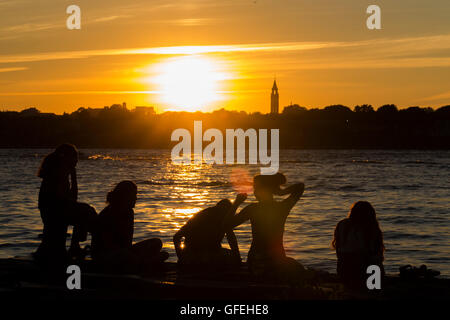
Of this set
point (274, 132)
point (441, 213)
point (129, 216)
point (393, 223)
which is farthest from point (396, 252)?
point (274, 132)

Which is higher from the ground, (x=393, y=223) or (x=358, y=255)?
(x=358, y=255)

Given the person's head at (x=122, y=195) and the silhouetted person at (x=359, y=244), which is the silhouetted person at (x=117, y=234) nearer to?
the person's head at (x=122, y=195)

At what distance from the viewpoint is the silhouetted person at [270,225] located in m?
7.70

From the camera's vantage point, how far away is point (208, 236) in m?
8.52

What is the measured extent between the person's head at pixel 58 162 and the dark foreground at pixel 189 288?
129 centimetres

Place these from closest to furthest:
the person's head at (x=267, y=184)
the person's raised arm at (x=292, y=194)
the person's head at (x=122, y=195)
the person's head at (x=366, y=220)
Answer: the person's head at (x=267, y=184)
the person's head at (x=366, y=220)
the person's raised arm at (x=292, y=194)
the person's head at (x=122, y=195)

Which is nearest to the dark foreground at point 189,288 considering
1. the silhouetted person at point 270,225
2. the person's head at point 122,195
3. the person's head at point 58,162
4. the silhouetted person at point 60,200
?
the silhouetted person at point 270,225

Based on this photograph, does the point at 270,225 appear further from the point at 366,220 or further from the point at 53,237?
the point at 53,237

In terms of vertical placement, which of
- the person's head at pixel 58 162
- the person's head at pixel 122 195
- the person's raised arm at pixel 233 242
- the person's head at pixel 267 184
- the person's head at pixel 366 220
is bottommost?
the person's raised arm at pixel 233 242

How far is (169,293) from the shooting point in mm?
7469

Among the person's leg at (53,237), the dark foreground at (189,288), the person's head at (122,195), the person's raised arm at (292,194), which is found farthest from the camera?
the person's leg at (53,237)

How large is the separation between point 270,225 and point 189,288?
1.23 m
